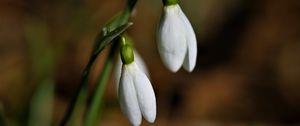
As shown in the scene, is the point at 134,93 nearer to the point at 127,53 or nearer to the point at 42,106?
the point at 127,53

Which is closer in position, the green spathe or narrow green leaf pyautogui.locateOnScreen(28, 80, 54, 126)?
the green spathe

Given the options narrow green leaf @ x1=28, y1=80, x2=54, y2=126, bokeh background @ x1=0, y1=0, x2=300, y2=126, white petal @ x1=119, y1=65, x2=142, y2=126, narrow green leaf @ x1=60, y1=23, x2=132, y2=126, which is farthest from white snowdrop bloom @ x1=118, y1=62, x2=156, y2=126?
bokeh background @ x1=0, y1=0, x2=300, y2=126

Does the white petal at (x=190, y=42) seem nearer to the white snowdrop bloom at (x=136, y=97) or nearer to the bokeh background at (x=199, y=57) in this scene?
the white snowdrop bloom at (x=136, y=97)

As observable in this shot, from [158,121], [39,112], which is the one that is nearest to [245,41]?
[158,121]

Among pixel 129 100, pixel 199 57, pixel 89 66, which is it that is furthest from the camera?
pixel 199 57

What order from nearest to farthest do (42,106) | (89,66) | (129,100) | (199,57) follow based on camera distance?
1. (129,100)
2. (89,66)
3. (42,106)
4. (199,57)

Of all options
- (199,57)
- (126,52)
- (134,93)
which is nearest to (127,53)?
(126,52)

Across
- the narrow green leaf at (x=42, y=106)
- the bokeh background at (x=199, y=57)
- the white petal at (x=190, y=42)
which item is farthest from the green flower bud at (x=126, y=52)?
the bokeh background at (x=199, y=57)

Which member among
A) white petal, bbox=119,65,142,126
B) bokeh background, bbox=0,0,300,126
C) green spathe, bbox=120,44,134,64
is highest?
green spathe, bbox=120,44,134,64

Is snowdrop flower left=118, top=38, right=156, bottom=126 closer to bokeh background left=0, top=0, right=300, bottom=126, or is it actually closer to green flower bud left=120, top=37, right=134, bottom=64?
green flower bud left=120, top=37, right=134, bottom=64
